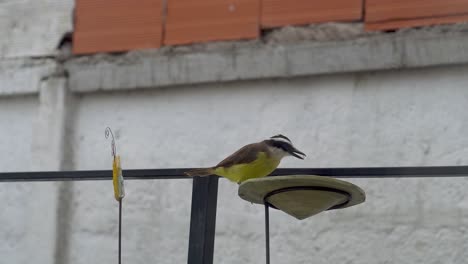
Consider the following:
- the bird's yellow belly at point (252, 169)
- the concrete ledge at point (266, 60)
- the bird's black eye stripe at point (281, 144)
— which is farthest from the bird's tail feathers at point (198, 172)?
the concrete ledge at point (266, 60)

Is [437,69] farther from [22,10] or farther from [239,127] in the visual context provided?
[22,10]

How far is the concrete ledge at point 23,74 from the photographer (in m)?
5.42

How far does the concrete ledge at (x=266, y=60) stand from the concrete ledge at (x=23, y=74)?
0.61 feet

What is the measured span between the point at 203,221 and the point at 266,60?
6.35ft

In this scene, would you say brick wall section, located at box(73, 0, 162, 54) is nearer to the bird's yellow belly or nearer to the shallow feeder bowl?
the bird's yellow belly

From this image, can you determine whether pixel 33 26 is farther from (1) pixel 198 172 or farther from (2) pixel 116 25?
(1) pixel 198 172

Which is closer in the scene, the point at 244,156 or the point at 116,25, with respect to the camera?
the point at 244,156

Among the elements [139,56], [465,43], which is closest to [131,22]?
[139,56]

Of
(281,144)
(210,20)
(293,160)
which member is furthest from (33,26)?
(281,144)

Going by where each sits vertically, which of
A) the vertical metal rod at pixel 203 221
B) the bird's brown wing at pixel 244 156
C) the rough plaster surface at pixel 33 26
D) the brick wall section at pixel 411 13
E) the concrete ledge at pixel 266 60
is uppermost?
the rough plaster surface at pixel 33 26

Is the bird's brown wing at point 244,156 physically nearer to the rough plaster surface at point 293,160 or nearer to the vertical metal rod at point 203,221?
the vertical metal rod at point 203,221

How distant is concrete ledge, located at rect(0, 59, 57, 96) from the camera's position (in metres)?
5.42

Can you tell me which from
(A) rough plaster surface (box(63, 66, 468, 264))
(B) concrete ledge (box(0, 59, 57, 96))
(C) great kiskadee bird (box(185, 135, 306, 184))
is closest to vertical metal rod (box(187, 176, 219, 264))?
(C) great kiskadee bird (box(185, 135, 306, 184))

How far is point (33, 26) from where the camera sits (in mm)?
5555
